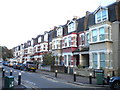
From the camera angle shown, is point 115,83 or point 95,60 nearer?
point 115,83

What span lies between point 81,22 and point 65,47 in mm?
5672

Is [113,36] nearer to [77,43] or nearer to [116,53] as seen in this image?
[116,53]

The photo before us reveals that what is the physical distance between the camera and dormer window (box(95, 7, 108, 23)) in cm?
2537

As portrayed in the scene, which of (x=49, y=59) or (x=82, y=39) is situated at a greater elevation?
(x=82, y=39)

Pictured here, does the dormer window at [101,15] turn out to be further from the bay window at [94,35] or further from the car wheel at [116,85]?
the car wheel at [116,85]

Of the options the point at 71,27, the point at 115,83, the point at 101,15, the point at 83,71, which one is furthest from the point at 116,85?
the point at 71,27

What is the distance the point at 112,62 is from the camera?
23969mm

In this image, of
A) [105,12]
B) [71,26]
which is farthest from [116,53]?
[71,26]

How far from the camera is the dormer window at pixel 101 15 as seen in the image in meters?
25.4

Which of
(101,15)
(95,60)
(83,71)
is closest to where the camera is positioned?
(95,60)

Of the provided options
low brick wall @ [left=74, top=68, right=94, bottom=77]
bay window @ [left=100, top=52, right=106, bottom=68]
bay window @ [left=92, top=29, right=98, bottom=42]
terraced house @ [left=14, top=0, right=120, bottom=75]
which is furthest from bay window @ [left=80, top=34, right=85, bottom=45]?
bay window @ [left=100, top=52, right=106, bottom=68]

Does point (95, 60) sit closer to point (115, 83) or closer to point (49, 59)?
point (115, 83)

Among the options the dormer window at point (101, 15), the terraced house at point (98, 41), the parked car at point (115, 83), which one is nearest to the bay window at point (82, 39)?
the terraced house at point (98, 41)

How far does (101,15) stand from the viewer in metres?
25.9
